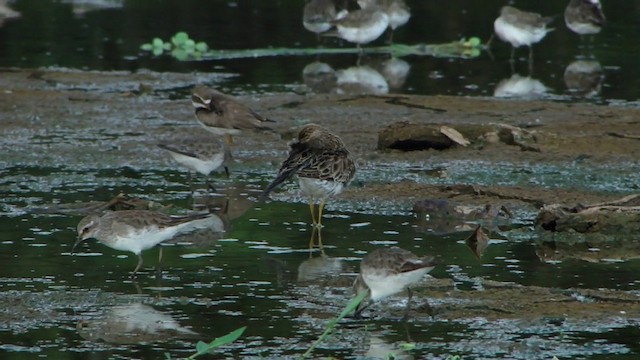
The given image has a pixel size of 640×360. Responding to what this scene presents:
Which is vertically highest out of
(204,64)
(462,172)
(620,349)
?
(204,64)

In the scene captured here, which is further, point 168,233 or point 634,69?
point 634,69

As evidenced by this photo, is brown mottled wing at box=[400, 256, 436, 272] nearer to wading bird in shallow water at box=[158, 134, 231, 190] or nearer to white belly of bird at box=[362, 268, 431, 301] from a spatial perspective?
white belly of bird at box=[362, 268, 431, 301]

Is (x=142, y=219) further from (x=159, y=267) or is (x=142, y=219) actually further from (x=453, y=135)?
(x=453, y=135)

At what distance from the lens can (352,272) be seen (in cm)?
1045

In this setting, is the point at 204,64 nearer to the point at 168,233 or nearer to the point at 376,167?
the point at 376,167

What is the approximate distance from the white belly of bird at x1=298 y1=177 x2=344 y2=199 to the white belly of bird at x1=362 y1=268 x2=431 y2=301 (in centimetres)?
333

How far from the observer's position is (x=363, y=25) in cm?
2467

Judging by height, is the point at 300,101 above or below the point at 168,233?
above

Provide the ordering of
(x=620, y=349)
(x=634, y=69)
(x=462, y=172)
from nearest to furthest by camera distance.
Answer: (x=620, y=349), (x=462, y=172), (x=634, y=69)

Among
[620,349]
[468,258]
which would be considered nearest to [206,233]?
[468,258]

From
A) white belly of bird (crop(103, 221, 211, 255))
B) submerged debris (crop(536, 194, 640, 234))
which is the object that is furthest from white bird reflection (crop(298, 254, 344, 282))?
submerged debris (crop(536, 194, 640, 234))

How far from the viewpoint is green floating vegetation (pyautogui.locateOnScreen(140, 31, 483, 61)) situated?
23.5 m

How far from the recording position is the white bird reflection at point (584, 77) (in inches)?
797

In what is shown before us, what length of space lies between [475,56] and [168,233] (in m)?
14.7
